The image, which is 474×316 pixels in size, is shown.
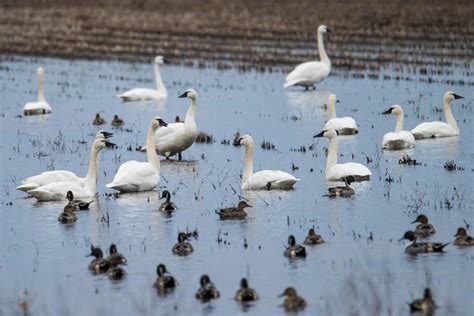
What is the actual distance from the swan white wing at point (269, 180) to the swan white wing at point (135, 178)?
43.7 inches

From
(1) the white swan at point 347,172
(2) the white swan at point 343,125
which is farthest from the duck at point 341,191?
(2) the white swan at point 343,125

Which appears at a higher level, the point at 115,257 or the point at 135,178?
the point at 135,178

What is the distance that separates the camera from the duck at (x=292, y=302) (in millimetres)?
9086

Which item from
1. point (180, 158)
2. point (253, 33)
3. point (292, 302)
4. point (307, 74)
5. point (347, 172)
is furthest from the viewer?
point (253, 33)

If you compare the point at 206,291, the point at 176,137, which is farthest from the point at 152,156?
the point at 206,291

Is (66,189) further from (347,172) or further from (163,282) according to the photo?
(163,282)

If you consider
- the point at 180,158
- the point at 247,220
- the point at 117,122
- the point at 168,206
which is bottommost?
the point at 247,220

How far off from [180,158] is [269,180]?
3.29 metres

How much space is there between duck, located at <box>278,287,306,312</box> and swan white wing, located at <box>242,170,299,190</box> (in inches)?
192

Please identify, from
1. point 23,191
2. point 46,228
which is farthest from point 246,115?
point 46,228

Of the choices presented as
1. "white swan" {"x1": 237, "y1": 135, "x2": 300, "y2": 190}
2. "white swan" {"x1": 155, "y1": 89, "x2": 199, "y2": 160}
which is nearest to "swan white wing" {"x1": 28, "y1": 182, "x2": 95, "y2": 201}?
"white swan" {"x1": 237, "y1": 135, "x2": 300, "y2": 190}

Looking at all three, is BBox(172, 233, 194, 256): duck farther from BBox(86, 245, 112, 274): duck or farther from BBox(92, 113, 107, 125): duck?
BBox(92, 113, 107, 125): duck

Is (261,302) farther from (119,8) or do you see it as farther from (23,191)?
(119,8)

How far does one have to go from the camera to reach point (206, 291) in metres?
9.33
